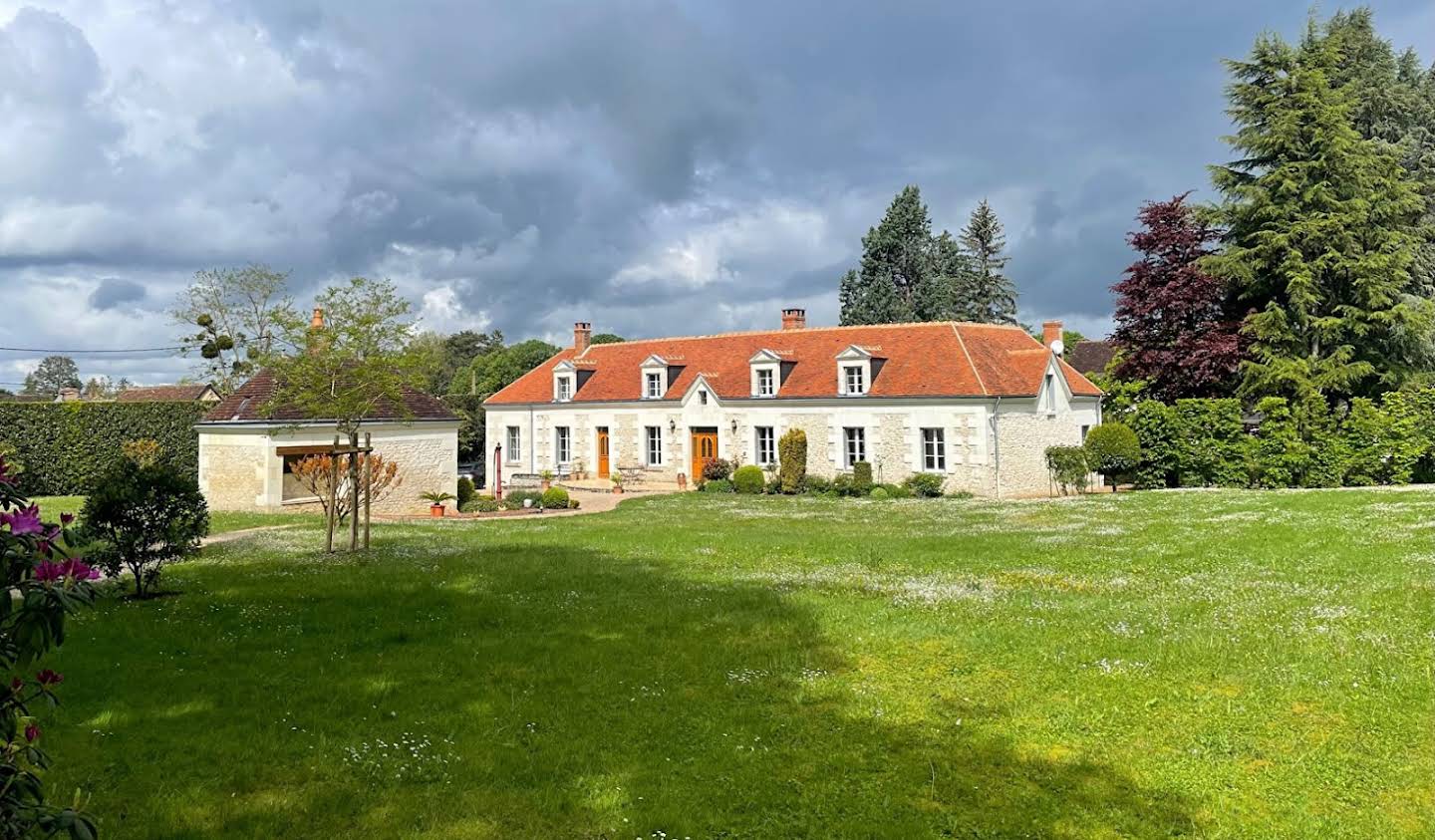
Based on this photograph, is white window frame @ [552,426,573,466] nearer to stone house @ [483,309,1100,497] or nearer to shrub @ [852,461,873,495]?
stone house @ [483,309,1100,497]

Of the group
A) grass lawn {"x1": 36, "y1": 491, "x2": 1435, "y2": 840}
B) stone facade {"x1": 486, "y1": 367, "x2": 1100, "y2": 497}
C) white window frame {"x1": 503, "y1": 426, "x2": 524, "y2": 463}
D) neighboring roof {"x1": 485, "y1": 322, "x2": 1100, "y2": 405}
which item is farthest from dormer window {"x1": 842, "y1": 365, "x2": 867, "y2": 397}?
grass lawn {"x1": 36, "y1": 491, "x2": 1435, "y2": 840}

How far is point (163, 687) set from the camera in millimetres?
7141

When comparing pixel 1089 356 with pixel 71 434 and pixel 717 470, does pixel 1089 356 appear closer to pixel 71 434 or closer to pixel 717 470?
pixel 717 470

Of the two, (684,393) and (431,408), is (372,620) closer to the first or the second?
(431,408)

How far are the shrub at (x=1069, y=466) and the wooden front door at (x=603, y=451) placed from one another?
19.1 metres

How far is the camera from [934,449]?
30.7m

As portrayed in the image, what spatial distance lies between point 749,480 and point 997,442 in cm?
915

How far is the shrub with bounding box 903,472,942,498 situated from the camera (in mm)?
29531

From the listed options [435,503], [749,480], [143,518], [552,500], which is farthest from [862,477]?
[143,518]

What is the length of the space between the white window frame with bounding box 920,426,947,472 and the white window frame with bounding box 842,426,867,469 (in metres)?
2.33

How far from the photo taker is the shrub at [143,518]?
34.4 ft

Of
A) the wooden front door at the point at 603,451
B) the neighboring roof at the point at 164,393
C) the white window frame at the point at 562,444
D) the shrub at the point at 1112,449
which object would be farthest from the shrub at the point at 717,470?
the neighboring roof at the point at 164,393

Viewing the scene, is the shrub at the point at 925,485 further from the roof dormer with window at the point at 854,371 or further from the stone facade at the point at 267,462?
the stone facade at the point at 267,462

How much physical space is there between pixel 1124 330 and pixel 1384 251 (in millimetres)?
8250
